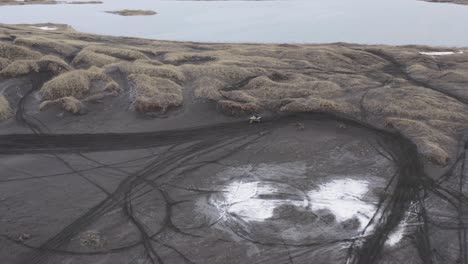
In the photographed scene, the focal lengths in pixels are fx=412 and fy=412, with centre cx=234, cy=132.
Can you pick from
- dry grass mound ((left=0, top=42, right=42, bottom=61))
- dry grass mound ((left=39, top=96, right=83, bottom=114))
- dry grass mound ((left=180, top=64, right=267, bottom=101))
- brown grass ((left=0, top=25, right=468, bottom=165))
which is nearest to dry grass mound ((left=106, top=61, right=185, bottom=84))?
brown grass ((left=0, top=25, right=468, bottom=165))

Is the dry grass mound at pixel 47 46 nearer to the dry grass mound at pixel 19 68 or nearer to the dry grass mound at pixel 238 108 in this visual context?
the dry grass mound at pixel 19 68

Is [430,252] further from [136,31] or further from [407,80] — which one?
[136,31]

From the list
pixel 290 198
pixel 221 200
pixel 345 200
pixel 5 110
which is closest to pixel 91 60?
pixel 5 110

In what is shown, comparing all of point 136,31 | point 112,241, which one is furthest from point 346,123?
point 136,31

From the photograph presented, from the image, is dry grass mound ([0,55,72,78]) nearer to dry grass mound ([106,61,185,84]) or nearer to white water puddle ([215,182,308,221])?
dry grass mound ([106,61,185,84])

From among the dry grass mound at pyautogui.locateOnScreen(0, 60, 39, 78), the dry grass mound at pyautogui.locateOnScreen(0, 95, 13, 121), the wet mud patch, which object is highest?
the dry grass mound at pyautogui.locateOnScreen(0, 60, 39, 78)

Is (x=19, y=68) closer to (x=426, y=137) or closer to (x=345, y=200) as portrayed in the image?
(x=345, y=200)
